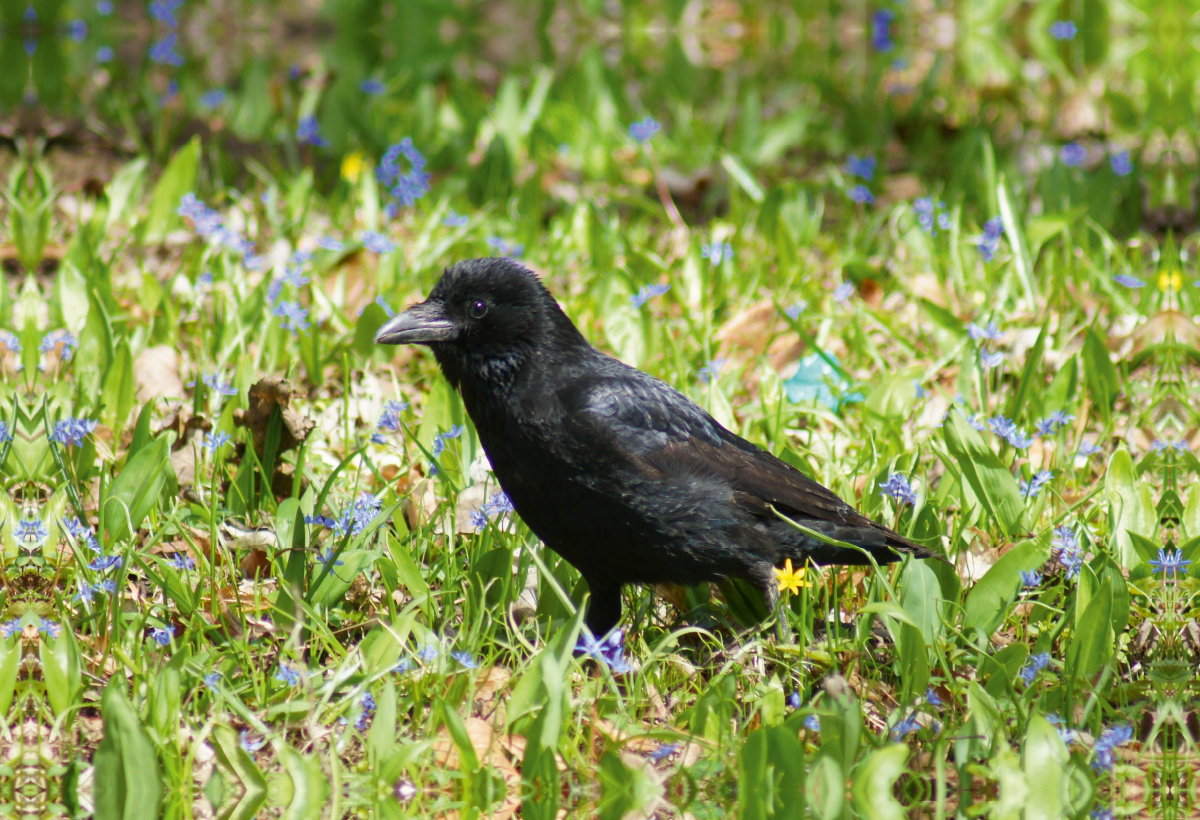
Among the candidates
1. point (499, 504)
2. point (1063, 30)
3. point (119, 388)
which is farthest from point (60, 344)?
point (1063, 30)

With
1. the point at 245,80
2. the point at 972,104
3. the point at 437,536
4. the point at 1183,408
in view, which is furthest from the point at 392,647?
the point at 972,104

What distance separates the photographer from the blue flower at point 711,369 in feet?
12.9

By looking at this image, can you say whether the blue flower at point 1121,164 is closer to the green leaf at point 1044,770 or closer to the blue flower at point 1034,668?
the blue flower at point 1034,668

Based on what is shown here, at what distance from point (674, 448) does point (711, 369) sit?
3.08 ft

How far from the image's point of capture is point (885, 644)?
3.03 m

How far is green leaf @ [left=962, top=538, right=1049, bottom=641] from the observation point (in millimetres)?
2807

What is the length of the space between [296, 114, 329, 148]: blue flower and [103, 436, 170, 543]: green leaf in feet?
9.75

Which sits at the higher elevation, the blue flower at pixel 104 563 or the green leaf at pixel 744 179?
the green leaf at pixel 744 179

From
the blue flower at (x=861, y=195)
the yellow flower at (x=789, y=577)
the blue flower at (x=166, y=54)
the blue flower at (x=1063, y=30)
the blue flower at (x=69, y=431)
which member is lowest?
the yellow flower at (x=789, y=577)

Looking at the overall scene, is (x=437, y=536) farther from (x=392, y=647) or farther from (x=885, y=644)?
(x=885, y=644)

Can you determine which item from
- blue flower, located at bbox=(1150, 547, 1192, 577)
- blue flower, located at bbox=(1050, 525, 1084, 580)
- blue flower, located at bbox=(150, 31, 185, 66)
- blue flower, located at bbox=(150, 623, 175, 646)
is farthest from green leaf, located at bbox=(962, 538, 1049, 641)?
blue flower, located at bbox=(150, 31, 185, 66)

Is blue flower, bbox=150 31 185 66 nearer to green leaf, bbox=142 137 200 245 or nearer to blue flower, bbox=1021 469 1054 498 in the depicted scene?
green leaf, bbox=142 137 200 245

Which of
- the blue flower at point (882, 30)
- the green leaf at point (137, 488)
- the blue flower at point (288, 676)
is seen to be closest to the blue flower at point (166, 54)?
the green leaf at point (137, 488)

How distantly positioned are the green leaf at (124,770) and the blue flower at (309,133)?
4060mm
